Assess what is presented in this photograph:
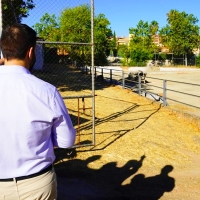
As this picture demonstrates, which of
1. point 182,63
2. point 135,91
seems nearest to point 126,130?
point 135,91

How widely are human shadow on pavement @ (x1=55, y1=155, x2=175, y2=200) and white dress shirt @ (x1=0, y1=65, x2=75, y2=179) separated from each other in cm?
230

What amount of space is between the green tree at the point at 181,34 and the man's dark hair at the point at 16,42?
4583 cm

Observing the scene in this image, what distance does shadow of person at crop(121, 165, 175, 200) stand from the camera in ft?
13.2

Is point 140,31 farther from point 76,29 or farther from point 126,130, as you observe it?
point 126,130

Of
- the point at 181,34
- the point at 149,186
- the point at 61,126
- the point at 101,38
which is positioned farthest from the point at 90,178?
the point at 181,34

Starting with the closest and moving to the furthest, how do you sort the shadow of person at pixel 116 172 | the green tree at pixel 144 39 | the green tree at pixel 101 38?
the shadow of person at pixel 116 172 < the green tree at pixel 101 38 < the green tree at pixel 144 39

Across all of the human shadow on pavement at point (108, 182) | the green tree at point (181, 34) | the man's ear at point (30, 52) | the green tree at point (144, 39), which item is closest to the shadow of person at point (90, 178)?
the human shadow on pavement at point (108, 182)

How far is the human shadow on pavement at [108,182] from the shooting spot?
13.1ft

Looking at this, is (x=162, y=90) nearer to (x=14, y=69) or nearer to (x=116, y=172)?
(x=116, y=172)

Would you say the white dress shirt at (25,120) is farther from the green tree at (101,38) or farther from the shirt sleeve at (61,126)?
the green tree at (101,38)

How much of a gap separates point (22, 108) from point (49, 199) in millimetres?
637

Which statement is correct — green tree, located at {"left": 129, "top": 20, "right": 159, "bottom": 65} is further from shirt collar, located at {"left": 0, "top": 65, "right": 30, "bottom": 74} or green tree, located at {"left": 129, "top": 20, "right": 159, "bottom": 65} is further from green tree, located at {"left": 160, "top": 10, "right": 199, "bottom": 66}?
shirt collar, located at {"left": 0, "top": 65, "right": 30, "bottom": 74}

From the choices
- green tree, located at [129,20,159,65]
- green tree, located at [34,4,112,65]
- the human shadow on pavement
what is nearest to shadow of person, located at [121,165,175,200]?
the human shadow on pavement

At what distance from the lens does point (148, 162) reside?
5.17 metres
